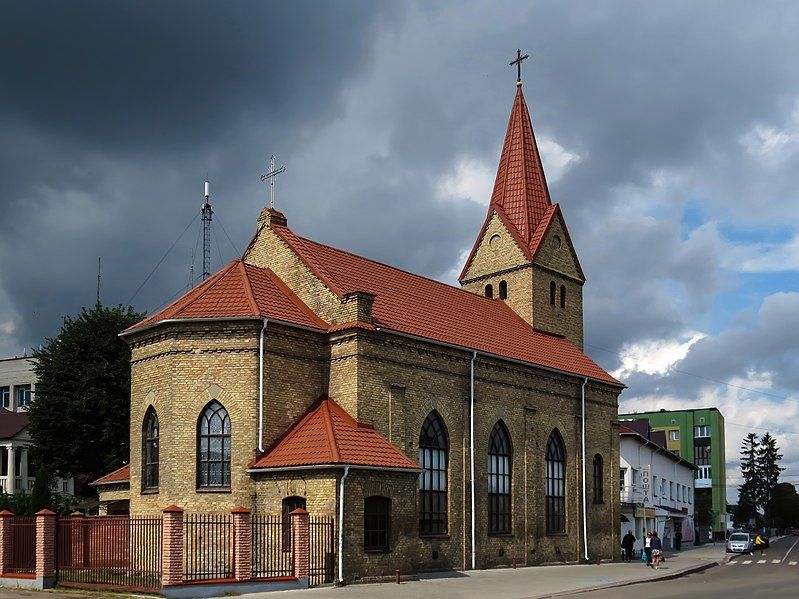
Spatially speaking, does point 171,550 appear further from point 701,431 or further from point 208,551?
point 701,431

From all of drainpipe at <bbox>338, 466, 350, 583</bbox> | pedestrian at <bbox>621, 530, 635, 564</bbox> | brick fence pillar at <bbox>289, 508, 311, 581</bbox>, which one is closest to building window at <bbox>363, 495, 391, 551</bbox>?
drainpipe at <bbox>338, 466, 350, 583</bbox>

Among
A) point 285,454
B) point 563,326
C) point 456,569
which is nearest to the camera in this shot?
point 285,454

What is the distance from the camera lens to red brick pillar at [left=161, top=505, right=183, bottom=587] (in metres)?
20.0

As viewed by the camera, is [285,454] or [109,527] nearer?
[109,527]

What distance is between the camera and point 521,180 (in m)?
45.1

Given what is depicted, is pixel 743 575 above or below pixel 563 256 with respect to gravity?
below

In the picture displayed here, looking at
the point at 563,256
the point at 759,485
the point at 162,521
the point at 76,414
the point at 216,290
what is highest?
the point at 563,256

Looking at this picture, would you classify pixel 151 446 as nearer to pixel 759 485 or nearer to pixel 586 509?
pixel 586 509

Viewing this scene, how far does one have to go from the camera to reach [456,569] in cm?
3031

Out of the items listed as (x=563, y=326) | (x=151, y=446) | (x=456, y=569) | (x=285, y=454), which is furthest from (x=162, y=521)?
(x=563, y=326)

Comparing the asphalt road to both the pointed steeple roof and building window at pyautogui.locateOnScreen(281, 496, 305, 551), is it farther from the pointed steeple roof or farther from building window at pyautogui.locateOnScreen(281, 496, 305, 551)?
the pointed steeple roof

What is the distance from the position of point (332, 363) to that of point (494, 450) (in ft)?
26.9

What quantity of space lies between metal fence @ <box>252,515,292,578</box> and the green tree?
18149 mm

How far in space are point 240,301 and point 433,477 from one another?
8.86 metres
